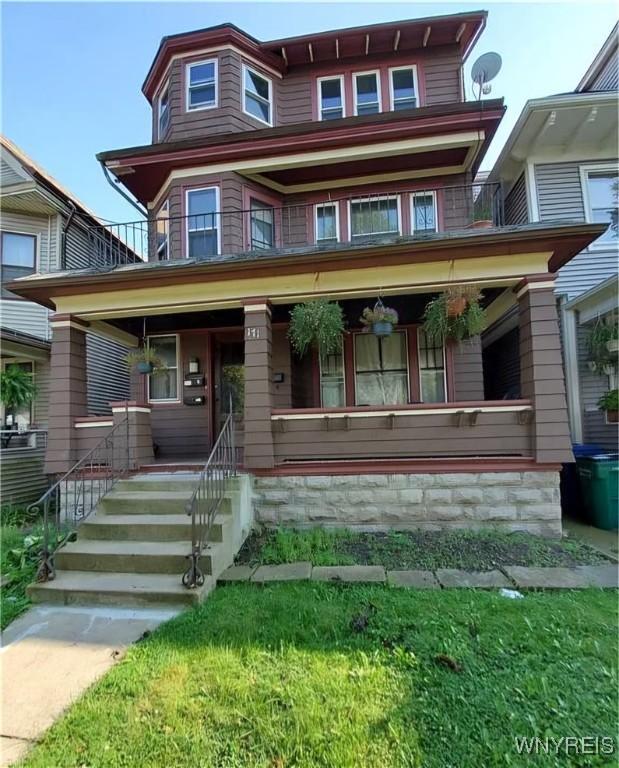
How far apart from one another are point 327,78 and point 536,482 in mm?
8410

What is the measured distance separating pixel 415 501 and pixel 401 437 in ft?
Result: 2.71

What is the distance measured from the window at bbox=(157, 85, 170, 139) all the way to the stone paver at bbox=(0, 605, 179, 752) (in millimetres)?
8631

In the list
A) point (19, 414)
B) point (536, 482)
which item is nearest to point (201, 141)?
point (19, 414)

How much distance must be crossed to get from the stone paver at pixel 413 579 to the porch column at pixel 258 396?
2.13 meters

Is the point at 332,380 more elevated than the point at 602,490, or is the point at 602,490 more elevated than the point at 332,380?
the point at 332,380

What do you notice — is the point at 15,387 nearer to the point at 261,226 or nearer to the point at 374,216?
the point at 261,226

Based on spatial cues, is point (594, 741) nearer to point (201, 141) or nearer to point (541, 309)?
point (541, 309)

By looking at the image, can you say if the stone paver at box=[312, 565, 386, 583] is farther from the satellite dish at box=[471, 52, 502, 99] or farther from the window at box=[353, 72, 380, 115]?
the window at box=[353, 72, 380, 115]

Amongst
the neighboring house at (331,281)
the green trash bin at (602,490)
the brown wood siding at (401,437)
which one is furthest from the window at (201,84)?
the green trash bin at (602,490)

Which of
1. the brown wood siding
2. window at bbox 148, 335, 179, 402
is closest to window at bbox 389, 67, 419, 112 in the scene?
window at bbox 148, 335, 179, 402

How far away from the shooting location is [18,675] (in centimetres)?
257

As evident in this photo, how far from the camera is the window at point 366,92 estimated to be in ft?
26.3

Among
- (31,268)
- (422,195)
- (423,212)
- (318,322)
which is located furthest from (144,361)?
(422,195)

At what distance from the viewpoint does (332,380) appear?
7.32 m
